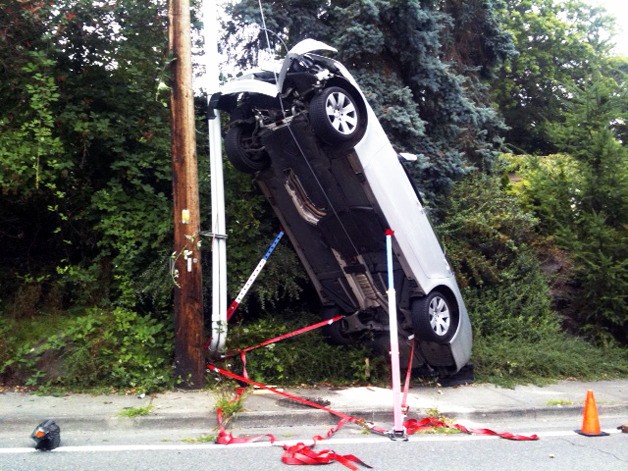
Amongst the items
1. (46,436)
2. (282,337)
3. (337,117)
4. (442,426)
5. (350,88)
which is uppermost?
(350,88)

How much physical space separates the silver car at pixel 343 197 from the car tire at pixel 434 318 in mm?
13

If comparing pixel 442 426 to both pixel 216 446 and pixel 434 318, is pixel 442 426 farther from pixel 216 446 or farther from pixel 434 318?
pixel 216 446

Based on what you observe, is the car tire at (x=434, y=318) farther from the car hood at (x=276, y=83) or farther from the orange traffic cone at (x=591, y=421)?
the car hood at (x=276, y=83)

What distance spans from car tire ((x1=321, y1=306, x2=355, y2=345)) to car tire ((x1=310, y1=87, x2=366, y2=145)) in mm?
2529

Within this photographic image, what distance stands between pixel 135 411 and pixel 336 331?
9.39 feet

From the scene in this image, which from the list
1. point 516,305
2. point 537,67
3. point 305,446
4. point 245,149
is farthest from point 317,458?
point 537,67

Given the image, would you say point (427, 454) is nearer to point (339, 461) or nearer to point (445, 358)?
point (339, 461)

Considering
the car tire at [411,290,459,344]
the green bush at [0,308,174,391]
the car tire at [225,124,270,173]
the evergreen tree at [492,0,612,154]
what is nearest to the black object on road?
the green bush at [0,308,174,391]

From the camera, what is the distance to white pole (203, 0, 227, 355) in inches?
301

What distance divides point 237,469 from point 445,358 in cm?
364

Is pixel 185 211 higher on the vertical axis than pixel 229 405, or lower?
higher

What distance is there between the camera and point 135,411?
21.5ft

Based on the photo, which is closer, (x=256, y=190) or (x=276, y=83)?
(x=276, y=83)

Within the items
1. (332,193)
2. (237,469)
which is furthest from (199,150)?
(237,469)
